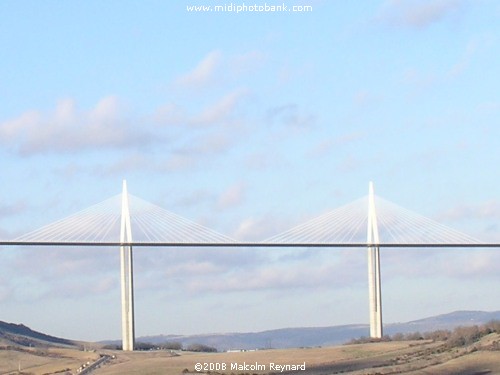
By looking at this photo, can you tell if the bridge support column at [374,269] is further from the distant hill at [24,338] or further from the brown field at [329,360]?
the distant hill at [24,338]

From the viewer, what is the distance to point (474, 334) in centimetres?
8981

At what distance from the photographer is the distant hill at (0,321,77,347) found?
11870cm

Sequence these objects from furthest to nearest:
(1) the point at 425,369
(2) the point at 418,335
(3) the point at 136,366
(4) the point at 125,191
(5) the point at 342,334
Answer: (5) the point at 342,334 → (2) the point at 418,335 → (4) the point at 125,191 → (3) the point at 136,366 → (1) the point at 425,369

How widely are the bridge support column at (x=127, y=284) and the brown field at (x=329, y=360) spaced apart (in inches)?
48.8

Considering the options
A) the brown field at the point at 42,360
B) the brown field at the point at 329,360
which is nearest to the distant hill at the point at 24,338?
the brown field at the point at 42,360

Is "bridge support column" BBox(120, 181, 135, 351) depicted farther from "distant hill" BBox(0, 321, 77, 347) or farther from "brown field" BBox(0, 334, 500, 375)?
"distant hill" BBox(0, 321, 77, 347)

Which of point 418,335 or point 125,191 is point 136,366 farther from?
point 418,335

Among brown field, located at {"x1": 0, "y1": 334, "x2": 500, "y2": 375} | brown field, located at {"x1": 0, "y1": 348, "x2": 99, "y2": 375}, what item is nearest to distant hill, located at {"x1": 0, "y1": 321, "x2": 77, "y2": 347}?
brown field, located at {"x1": 0, "y1": 348, "x2": 99, "y2": 375}

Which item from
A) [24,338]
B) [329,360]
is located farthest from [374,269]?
[24,338]

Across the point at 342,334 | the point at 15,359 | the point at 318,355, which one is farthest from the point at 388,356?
the point at 342,334

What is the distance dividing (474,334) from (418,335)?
1059 cm

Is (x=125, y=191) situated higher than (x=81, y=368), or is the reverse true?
(x=125, y=191)

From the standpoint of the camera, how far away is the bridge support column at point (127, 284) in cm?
8975

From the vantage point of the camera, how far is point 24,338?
411 ft
